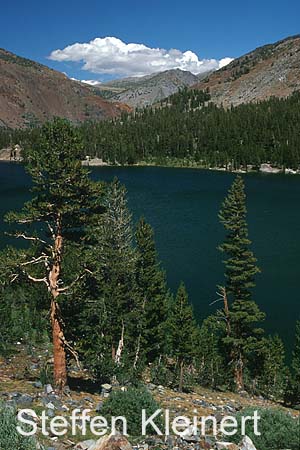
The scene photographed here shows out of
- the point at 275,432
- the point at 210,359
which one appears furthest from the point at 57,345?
the point at 210,359

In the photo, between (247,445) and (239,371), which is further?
(239,371)

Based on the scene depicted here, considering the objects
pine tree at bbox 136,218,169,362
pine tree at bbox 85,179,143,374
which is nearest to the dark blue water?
pine tree at bbox 136,218,169,362

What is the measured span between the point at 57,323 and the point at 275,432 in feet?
37.7

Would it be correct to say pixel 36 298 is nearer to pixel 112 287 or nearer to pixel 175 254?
pixel 112 287

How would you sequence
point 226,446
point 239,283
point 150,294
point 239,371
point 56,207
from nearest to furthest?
point 226,446 → point 56,207 → point 239,371 → point 239,283 → point 150,294

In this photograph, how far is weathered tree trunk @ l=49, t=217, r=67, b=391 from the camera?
22.6 meters

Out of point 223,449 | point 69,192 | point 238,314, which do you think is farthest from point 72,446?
point 238,314

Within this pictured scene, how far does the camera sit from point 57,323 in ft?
74.5

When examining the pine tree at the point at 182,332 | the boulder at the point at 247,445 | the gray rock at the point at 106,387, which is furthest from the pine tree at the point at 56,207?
the pine tree at the point at 182,332

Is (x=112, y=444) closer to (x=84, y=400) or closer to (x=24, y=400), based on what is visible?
A: (x=24, y=400)

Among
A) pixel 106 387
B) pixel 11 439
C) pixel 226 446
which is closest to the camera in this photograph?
pixel 11 439

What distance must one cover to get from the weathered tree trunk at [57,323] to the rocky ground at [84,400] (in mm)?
725

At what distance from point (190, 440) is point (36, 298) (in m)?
32.2

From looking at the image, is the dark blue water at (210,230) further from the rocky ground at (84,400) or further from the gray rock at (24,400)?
the gray rock at (24,400)
